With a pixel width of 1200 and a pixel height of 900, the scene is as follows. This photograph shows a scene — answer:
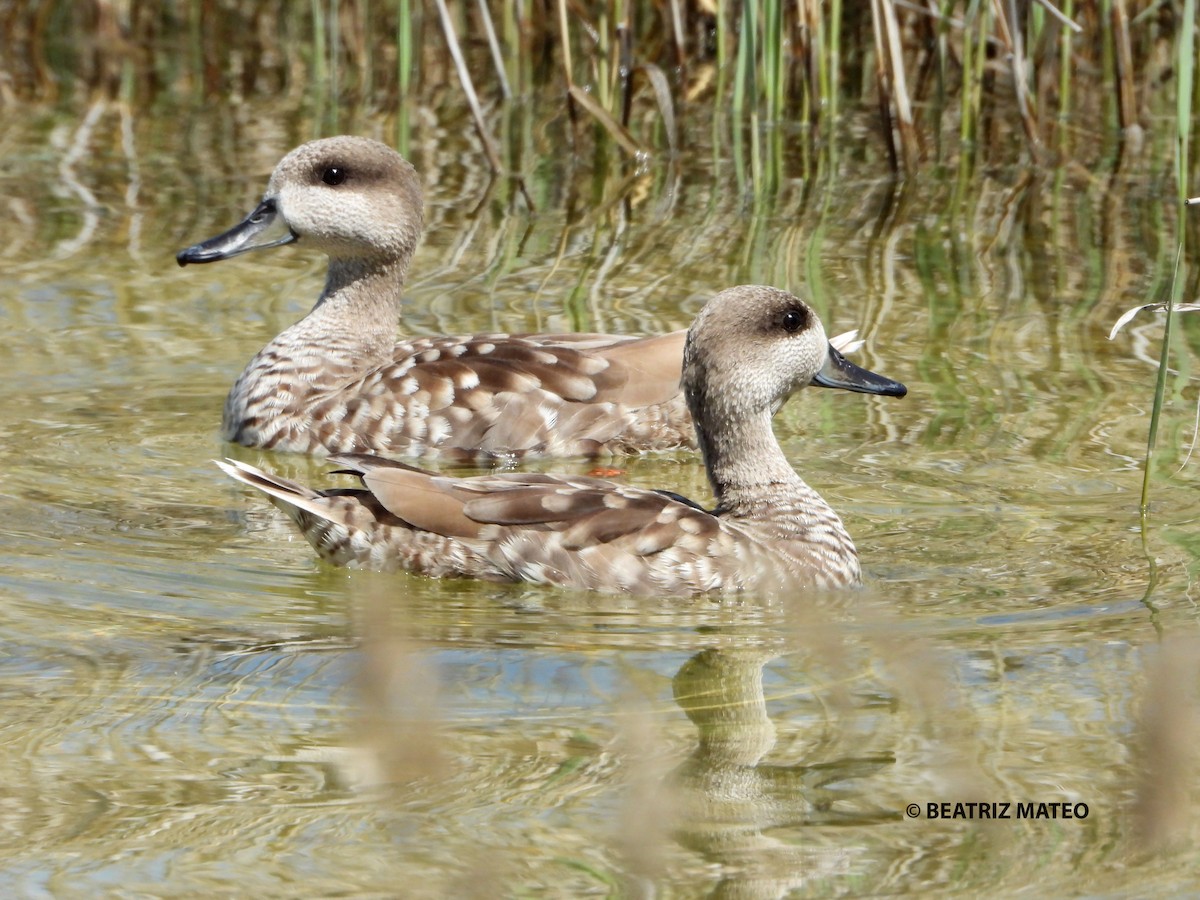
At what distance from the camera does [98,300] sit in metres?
9.61

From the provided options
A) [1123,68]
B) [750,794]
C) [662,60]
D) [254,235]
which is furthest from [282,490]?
[662,60]

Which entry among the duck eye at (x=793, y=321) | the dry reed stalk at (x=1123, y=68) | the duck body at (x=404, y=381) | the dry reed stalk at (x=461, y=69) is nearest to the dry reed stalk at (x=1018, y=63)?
the dry reed stalk at (x=1123, y=68)

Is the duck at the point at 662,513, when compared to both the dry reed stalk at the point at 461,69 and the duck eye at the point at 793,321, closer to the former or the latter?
the duck eye at the point at 793,321

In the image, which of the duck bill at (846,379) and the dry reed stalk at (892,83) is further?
the dry reed stalk at (892,83)

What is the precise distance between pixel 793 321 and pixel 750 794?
2312 millimetres

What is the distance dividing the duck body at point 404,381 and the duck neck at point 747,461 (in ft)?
5.00

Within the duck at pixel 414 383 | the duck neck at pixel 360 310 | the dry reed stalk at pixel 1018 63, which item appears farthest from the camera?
the dry reed stalk at pixel 1018 63

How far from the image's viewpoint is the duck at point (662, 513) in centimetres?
626

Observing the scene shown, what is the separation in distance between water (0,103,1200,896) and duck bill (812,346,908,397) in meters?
0.47

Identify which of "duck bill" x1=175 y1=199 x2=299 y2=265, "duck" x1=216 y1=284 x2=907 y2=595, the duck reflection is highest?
"duck bill" x1=175 y1=199 x2=299 y2=265

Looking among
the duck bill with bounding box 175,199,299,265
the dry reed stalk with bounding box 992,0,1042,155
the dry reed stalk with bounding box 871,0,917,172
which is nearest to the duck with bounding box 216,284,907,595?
the duck bill with bounding box 175,199,299,265

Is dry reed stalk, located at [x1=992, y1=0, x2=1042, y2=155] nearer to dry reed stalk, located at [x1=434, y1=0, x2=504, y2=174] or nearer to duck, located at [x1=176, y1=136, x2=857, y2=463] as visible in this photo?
dry reed stalk, located at [x1=434, y1=0, x2=504, y2=174]

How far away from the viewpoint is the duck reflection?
4332 millimetres

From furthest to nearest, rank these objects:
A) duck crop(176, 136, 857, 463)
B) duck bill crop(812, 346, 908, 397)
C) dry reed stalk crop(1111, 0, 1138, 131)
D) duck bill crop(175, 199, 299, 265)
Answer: dry reed stalk crop(1111, 0, 1138, 131)
duck bill crop(175, 199, 299, 265)
duck crop(176, 136, 857, 463)
duck bill crop(812, 346, 908, 397)
